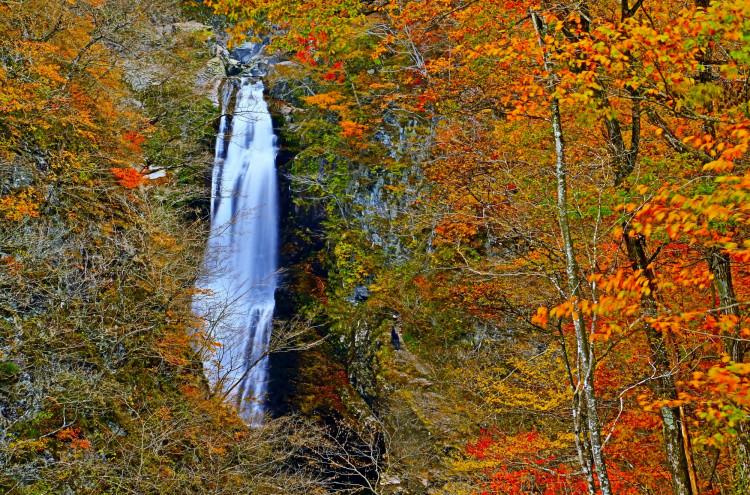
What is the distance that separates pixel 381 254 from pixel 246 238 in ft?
16.9

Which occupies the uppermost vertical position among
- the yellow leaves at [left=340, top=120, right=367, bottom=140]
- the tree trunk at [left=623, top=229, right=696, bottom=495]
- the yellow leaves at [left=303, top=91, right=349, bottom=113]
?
the yellow leaves at [left=303, top=91, right=349, bottom=113]

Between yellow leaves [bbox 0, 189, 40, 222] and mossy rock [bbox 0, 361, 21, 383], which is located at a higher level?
yellow leaves [bbox 0, 189, 40, 222]

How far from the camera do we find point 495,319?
14.8 metres

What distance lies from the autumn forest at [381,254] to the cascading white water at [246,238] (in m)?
0.12

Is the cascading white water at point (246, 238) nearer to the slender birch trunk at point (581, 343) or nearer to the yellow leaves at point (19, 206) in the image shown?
the yellow leaves at point (19, 206)

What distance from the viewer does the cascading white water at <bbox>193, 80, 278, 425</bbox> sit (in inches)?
613

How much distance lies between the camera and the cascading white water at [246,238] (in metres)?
15.6

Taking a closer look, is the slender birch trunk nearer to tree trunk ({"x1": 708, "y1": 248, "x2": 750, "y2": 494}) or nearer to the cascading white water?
tree trunk ({"x1": 708, "y1": 248, "x2": 750, "y2": 494})

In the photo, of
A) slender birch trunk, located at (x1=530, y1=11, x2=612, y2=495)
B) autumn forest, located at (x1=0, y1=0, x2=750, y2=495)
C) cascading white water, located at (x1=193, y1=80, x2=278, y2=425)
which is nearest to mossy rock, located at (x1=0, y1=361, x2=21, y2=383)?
autumn forest, located at (x1=0, y1=0, x2=750, y2=495)

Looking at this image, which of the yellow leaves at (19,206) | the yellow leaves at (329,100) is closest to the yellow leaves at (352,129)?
the yellow leaves at (329,100)

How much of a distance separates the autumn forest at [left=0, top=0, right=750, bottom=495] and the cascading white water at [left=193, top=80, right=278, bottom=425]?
12 cm

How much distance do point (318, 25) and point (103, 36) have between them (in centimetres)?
1022

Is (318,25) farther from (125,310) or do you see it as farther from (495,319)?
(495,319)

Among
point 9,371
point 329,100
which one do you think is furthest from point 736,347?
point 329,100
